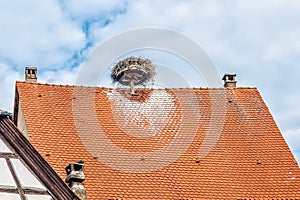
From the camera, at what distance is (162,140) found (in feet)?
52.0

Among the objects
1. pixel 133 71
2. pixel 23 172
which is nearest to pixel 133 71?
pixel 133 71

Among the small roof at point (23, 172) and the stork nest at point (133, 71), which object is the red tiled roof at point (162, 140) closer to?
the stork nest at point (133, 71)

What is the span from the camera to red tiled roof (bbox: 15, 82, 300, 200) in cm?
1430

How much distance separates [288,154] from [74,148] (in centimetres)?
544

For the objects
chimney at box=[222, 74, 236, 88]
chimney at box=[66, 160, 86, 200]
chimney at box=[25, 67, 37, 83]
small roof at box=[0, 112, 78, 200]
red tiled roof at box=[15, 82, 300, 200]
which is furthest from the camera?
chimney at box=[222, 74, 236, 88]

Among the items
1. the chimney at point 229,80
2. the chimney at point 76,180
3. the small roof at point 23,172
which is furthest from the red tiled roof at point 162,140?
the small roof at point 23,172

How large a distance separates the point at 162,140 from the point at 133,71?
3806mm

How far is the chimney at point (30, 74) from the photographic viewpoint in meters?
17.8

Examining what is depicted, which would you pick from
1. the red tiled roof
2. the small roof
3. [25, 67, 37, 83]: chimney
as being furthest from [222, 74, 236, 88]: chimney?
the small roof

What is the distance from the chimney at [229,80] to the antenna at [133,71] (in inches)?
87.6

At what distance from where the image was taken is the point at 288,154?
15773 millimetres

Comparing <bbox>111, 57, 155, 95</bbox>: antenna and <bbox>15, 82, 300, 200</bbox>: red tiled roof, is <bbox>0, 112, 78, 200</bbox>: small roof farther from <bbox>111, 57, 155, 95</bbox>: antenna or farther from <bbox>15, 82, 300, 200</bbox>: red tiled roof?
<bbox>111, 57, 155, 95</bbox>: antenna

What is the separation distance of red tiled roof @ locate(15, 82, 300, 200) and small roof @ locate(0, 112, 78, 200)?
11.5 feet

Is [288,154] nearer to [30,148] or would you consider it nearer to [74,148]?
[74,148]
